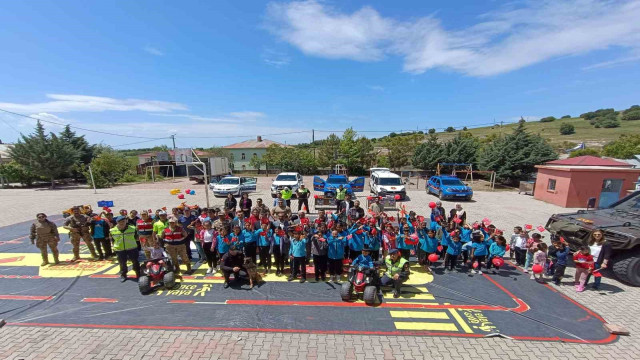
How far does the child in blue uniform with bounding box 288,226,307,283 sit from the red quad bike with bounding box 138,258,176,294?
2.95 m

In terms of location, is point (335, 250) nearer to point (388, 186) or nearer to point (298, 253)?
point (298, 253)

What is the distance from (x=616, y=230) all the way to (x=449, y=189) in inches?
450

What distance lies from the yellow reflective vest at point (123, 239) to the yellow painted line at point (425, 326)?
6527 mm

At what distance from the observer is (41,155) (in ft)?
82.5

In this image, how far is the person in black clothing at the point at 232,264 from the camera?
6.59 metres

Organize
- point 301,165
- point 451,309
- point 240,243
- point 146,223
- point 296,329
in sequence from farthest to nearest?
1. point 301,165
2. point 146,223
3. point 240,243
4. point 451,309
5. point 296,329

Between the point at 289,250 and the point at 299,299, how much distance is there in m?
1.41

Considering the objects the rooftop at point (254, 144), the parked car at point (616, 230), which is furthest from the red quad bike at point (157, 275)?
the rooftop at point (254, 144)

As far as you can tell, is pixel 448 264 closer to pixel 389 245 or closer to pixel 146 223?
pixel 389 245

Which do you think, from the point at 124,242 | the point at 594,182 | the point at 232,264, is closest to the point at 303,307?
the point at 232,264

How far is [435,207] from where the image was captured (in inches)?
389

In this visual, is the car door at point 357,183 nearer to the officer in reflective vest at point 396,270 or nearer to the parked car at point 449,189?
the parked car at point 449,189

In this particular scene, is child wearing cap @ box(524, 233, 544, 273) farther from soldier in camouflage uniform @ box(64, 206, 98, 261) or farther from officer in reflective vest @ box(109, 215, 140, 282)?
soldier in camouflage uniform @ box(64, 206, 98, 261)

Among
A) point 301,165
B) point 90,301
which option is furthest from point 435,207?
point 301,165
